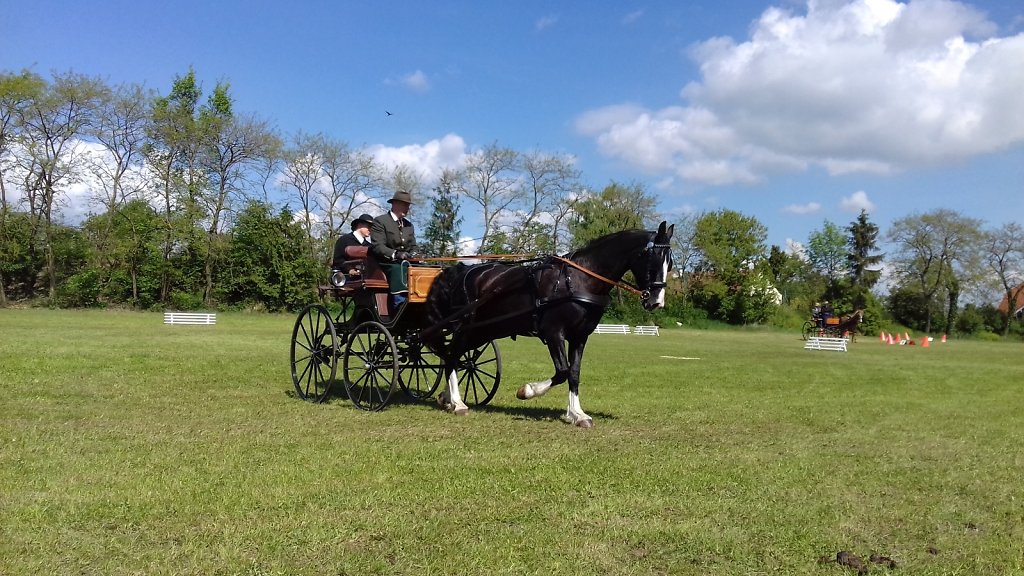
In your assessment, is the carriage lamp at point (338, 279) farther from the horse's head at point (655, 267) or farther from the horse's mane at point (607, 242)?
the horse's head at point (655, 267)

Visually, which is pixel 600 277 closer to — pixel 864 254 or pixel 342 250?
pixel 342 250

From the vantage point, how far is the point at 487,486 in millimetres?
5445

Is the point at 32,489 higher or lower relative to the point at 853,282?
lower

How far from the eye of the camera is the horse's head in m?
7.80

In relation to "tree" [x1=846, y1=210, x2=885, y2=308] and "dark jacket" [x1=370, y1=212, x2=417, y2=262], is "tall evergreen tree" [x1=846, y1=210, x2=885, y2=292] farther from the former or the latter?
"dark jacket" [x1=370, y1=212, x2=417, y2=262]

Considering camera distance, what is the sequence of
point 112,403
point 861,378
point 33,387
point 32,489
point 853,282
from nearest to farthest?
point 32,489, point 112,403, point 33,387, point 861,378, point 853,282

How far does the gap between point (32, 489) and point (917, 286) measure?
73.2m

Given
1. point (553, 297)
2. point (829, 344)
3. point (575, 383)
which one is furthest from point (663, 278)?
point (829, 344)

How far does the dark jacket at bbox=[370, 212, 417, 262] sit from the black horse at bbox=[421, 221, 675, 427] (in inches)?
26.2

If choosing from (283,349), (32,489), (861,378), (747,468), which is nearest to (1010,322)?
(861,378)

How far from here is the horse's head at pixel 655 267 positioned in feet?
25.6

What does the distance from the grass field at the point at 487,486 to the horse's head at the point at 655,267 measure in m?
1.53

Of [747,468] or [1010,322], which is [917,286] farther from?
[747,468]

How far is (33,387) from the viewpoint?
10.4m
